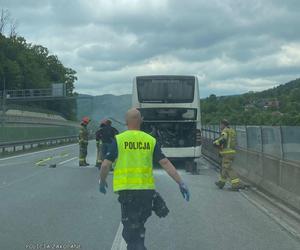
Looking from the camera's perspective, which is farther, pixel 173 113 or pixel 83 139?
pixel 83 139

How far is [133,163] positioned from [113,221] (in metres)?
4.40

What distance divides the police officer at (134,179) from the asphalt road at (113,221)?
6.30 ft

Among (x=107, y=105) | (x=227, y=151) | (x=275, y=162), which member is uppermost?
(x=107, y=105)

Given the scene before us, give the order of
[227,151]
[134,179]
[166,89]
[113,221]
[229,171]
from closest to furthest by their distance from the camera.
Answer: [134,179] < [113,221] < [229,171] < [227,151] < [166,89]

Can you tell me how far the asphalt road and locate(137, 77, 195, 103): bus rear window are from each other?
25.2ft

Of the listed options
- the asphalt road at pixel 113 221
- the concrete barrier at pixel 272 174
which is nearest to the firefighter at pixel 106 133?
the asphalt road at pixel 113 221

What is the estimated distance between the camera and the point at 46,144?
172 ft

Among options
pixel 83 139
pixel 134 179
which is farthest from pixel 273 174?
pixel 83 139

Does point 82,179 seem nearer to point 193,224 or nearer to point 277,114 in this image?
point 193,224

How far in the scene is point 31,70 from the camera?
405 feet

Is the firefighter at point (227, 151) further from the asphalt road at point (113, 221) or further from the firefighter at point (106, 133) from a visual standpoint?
the firefighter at point (106, 133)

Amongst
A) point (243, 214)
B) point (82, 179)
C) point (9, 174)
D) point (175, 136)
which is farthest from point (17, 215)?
point (175, 136)

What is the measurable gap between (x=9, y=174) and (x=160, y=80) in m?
7.11

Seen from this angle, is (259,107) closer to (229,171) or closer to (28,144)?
(28,144)
